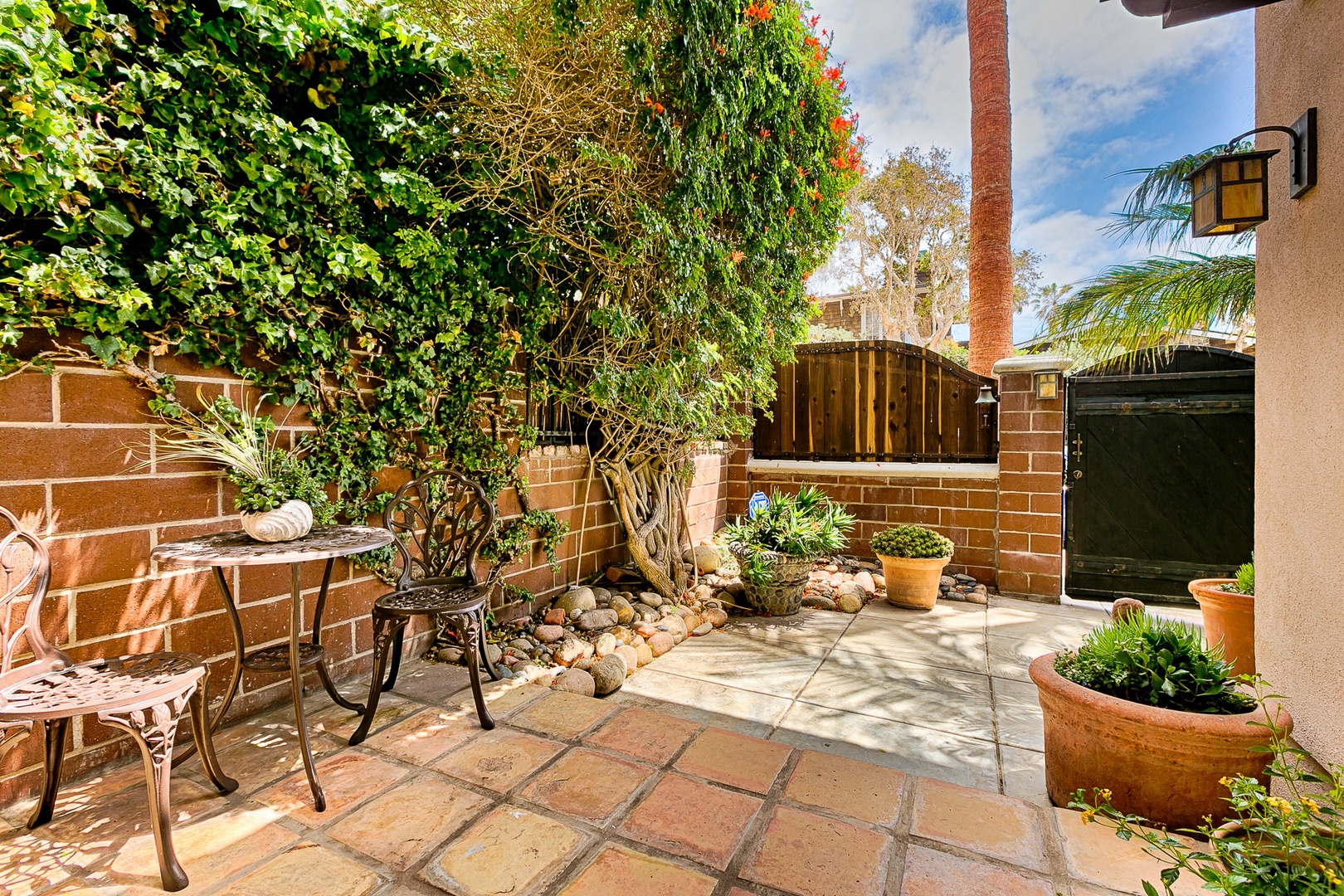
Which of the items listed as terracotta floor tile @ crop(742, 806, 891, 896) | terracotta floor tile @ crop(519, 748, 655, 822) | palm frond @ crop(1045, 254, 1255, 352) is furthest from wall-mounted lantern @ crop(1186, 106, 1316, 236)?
terracotta floor tile @ crop(519, 748, 655, 822)

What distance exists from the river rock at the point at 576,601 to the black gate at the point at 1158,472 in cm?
370

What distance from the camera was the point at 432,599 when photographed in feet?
7.25

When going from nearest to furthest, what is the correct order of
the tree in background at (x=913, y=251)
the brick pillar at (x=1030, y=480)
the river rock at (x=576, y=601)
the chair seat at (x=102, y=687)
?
the chair seat at (x=102, y=687), the river rock at (x=576, y=601), the brick pillar at (x=1030, y=480), the tree in background at (x=913, y=251)

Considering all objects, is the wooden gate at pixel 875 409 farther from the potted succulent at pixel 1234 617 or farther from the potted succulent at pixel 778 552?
the potted succulent at pixel 1234 617

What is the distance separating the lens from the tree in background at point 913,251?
36.2 feet

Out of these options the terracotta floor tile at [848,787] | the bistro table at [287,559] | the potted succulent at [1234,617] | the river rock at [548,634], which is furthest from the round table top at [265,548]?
the potted succulent at [1234,617]

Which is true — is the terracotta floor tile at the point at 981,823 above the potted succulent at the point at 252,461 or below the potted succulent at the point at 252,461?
below

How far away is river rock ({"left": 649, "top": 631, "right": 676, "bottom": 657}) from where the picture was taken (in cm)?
327

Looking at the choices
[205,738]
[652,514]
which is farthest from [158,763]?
[652,514]

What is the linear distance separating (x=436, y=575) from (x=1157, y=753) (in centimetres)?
267

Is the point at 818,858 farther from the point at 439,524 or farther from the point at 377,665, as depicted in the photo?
the point at 439,524

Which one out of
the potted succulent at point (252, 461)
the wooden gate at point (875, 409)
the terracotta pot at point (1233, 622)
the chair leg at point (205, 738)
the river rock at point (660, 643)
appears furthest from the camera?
the wooden gate at point (875, 409)

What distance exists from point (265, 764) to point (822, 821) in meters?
1.78

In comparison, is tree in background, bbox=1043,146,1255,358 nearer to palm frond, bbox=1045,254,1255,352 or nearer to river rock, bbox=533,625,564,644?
palm frond, bbox=1045,254,1255,352
